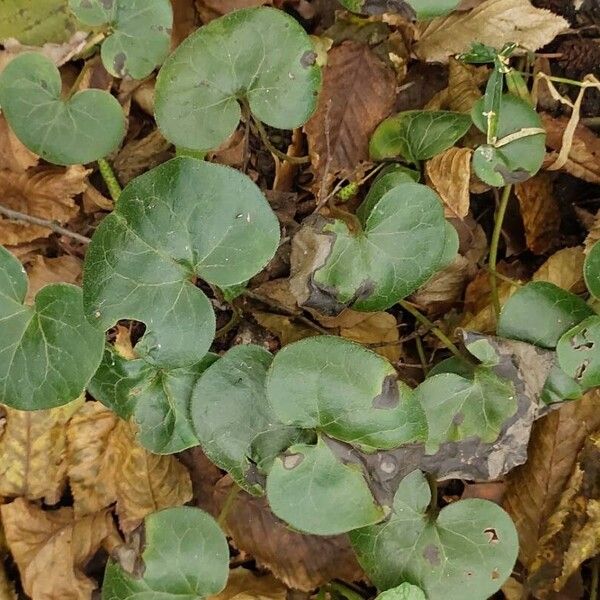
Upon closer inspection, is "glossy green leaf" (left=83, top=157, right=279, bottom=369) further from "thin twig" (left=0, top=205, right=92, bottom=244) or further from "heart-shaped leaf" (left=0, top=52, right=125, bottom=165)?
"thin twig" (left=0, top=205, right=92, bottom=244)

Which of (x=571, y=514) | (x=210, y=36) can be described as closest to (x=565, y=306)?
(x=571, y=514)


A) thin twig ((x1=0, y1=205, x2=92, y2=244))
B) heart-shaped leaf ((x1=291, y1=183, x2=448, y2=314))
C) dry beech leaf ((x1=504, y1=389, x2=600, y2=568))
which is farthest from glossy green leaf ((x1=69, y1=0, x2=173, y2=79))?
dry beech leaf ((x1=504, y1=389, x2=600, y2=568))

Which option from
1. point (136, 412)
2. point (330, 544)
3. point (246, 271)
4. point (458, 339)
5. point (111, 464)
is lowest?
point (330, 544)

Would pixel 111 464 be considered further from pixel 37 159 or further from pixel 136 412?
pixel 37 159

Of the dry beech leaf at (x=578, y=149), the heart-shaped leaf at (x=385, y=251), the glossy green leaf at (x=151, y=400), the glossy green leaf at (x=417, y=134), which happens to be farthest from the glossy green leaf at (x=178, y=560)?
the dry beech leaf at (x=578, y=149)

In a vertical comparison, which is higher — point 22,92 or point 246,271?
point 22,92

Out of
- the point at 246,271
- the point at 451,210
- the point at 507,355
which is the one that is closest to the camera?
the point at 246,271
